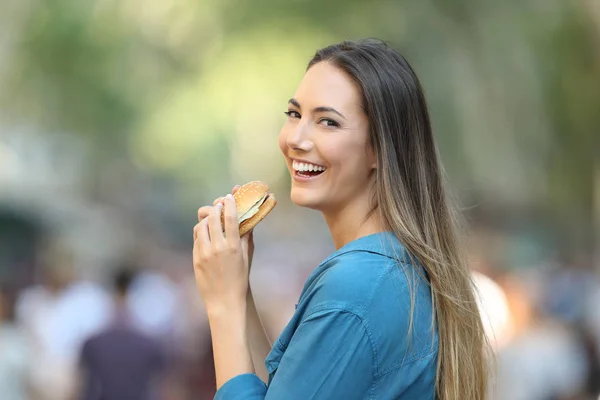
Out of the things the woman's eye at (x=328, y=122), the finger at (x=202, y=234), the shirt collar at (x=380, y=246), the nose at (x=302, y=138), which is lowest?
the shirt collar at (x=380, y=246)

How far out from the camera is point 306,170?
229cm

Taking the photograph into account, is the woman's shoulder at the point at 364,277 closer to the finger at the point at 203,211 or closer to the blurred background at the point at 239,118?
the finger at the point at 203,211

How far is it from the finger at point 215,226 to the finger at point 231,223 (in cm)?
2

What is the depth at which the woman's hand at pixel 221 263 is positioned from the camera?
224cm

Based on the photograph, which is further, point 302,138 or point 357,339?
point 302,138

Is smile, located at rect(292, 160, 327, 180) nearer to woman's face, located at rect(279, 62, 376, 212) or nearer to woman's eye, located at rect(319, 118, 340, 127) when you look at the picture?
woman's face, located at rect(279, 62, 376, 212)

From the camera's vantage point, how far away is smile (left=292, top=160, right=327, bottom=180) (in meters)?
2.28

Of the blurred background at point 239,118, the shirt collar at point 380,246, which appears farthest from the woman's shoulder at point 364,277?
the blurred background at point 239,118

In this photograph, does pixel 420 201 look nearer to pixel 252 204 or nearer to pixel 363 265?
pixel 363 265

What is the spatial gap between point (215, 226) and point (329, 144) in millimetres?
342

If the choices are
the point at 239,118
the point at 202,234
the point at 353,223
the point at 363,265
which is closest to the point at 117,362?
the point at 202,234

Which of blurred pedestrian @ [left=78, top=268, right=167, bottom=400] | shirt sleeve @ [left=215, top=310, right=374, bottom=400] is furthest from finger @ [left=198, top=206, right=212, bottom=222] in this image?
blurred pedestrian @ [left=78, top=268, right=167, bottom=400]

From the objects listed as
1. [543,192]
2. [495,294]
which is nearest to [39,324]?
[495,294]

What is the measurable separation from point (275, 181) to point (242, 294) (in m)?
16.4
